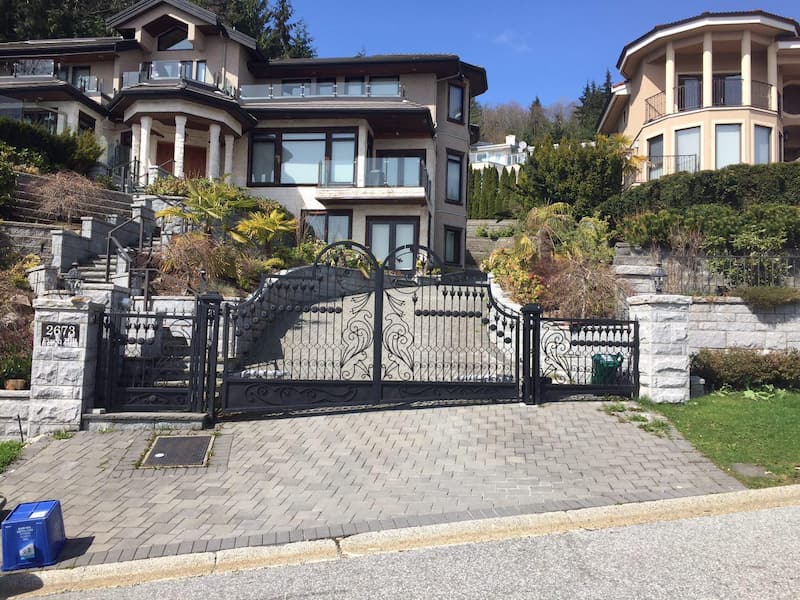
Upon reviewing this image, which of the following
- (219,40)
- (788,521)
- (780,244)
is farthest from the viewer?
(219,40)

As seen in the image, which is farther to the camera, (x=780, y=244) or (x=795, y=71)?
(x=795, y=71)

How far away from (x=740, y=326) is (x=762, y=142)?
1594 centimetres

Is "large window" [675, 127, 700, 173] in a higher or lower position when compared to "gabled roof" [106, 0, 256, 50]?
lower

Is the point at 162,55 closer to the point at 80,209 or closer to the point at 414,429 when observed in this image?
the point at 80,209

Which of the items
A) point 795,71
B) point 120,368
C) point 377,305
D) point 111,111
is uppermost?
point 795,71

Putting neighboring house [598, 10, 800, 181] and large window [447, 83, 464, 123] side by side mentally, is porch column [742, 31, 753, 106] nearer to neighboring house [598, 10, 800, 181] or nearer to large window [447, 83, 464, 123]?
neighboring house [598, 10, 800, 181]

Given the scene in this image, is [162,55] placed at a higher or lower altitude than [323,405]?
higher

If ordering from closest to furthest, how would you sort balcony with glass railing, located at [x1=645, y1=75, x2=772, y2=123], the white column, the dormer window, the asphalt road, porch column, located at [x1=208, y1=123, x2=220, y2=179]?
the asphalt road < the white column < porch column, located at [x1=208, y1=123, x2=220, y2=179] < balcony with glass railing, located at [x1=645, y1=75, x2=772, y2=123] < the dormer window

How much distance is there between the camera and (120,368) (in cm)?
821

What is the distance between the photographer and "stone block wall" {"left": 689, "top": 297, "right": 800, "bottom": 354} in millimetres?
10961

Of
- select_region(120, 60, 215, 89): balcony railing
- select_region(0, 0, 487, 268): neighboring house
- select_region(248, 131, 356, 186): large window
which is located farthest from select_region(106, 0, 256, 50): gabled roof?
select_region(248, 131, 356, 186): large window

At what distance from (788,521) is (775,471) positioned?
4.08 feet

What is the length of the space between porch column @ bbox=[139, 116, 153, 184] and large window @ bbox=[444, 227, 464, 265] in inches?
494

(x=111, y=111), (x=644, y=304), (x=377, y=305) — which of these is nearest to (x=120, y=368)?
(x=377, y=305)
